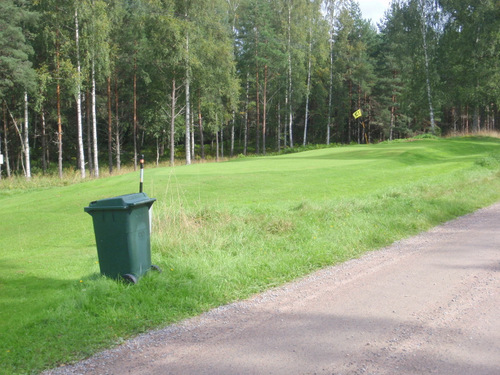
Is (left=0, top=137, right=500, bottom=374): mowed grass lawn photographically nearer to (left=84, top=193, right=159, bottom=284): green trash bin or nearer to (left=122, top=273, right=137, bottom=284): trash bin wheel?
(left=122, top=273, right=137, bottom=284): trash bin wheel

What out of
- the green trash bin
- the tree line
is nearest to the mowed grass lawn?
the green trash bin

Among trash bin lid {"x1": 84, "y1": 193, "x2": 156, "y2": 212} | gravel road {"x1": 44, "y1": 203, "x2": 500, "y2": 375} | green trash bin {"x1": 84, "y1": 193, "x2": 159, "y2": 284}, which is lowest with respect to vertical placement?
gravel road {"x1": 44, "y1": 203, "x2": 500, "y2": 375}

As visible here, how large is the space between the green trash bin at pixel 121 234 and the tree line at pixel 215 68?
1020 inches

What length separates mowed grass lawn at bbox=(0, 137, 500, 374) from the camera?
4.62 metres

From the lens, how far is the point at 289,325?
4.44m

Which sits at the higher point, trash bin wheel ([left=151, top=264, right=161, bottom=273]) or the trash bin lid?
the trash bin lid

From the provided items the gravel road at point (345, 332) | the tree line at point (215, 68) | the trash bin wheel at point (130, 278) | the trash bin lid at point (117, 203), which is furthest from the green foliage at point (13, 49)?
the gravel road at point (345, 332)

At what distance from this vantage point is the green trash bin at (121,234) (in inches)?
215

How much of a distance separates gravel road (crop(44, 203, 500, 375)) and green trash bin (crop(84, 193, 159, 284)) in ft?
4.47

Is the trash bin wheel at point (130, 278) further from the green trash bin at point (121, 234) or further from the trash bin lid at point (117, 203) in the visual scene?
the trash bin lid at point (117, 203)

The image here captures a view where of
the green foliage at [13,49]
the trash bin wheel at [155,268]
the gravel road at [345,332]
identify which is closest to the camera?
the gravel road at [345,332]

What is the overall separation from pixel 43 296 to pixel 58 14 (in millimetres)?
28403

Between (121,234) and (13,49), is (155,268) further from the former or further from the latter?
(13,49)

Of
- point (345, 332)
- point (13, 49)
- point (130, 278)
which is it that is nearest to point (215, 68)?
point (13, 49)
